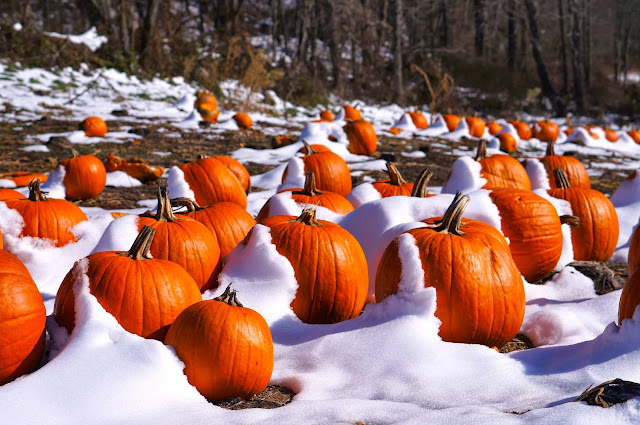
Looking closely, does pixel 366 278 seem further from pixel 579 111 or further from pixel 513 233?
pixel 579 111

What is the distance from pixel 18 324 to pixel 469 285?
1.56m

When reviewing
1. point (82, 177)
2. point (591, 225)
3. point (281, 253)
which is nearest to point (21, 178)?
point (82, 177)

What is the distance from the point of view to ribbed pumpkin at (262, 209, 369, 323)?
7.82ft

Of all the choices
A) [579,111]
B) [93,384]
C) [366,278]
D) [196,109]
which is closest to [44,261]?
[93,384]

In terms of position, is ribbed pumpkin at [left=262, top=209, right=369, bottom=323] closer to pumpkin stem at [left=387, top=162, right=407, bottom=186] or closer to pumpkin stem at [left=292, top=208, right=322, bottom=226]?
pumpkin stem at [left=292, top=208, right=322, bottom=226]

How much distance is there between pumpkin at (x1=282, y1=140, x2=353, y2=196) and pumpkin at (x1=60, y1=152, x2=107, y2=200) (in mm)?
1664

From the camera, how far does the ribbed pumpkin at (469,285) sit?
217 cm

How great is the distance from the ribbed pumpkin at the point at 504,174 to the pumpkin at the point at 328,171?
41.3 inches

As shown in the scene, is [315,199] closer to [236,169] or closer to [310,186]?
[310,186]

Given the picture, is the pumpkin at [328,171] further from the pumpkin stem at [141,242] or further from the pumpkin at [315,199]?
the pumpkin stem at [141,242]

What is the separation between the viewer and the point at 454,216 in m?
2.33

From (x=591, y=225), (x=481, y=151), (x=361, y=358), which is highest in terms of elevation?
(x=481, y=151)

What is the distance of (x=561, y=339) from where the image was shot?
2283 millimetres

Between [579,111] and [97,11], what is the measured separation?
1717 centimetres
